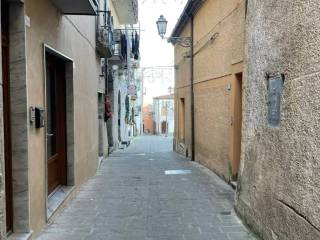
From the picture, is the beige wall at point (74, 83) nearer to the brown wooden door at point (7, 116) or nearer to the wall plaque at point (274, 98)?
the brown wooden door at point (7, 116)

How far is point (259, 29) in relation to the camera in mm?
5805

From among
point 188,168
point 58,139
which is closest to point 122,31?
point 188,168

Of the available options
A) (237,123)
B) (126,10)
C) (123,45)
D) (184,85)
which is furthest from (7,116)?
(126,10)

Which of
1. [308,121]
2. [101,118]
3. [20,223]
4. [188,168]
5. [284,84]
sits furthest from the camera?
[101,118]

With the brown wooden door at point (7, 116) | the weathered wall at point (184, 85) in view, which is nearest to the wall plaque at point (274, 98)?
the brown wooden door at point (7, 116)

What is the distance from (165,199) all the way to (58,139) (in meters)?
2.03

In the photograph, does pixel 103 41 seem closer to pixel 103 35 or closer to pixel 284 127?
pixel 103 35

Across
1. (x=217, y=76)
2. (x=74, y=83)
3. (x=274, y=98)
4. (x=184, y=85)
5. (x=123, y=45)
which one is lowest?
(x=274, y=98)

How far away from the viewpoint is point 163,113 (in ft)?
201

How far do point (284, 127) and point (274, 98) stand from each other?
0.50m

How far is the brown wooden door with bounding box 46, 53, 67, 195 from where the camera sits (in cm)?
760

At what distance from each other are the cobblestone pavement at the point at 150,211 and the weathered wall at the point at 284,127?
1.79 ft

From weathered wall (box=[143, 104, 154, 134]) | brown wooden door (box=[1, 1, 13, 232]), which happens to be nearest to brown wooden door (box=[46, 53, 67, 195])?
brown wooden door (box=[1, 1, 13, 232])

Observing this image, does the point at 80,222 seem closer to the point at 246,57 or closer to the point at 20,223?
the point at 20,223
